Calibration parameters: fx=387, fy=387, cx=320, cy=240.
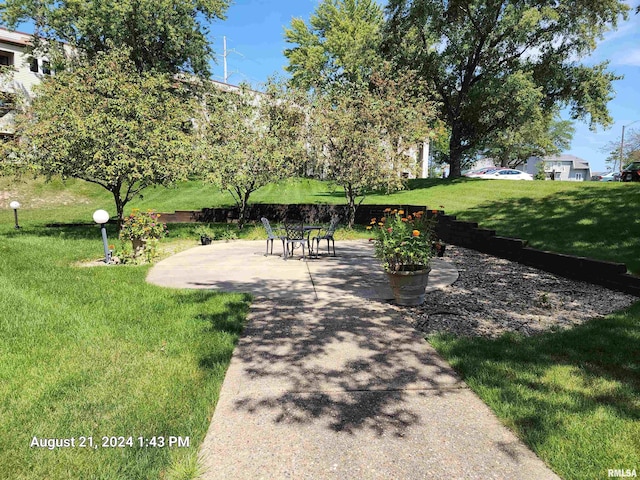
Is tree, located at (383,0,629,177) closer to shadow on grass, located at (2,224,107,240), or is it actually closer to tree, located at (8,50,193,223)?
tree, located at (8,50,193,223)

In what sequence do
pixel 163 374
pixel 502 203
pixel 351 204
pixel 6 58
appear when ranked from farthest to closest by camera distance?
pixel 6 58 → pixel 351 204 → pixel 502 203 → pixel 163 374

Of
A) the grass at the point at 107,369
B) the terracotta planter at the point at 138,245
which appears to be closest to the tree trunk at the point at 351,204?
the terracotta planter at the point at 138,245

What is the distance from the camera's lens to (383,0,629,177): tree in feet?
74.2

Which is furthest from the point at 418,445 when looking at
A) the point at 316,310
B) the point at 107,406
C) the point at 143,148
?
the point at 143,148

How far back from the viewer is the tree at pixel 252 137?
1426 cm

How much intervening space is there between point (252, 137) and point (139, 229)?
6.52 meters

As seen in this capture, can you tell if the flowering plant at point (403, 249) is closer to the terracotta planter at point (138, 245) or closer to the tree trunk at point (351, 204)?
the terracotta planter at point (138, 245)

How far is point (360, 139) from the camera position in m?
15.4

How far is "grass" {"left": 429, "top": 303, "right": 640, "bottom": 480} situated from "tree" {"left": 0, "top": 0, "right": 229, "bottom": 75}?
28281 mm

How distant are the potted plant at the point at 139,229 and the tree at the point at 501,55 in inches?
827

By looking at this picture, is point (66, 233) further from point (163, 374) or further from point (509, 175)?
point (509, 175)

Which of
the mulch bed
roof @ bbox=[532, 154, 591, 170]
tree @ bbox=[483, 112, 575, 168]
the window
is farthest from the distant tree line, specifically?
roof @ bbox=[532, 154, 591, 170]

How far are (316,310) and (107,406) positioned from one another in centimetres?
319

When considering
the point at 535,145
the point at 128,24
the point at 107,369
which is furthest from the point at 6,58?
the point at 535,145
